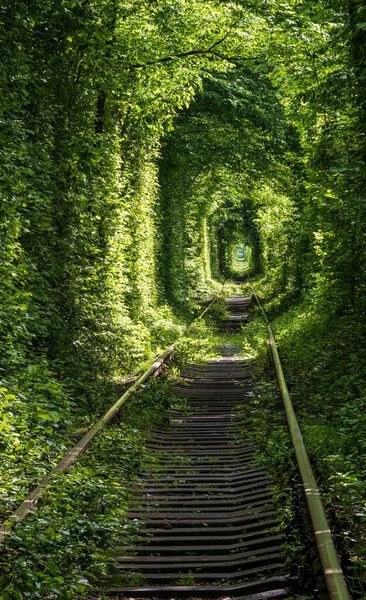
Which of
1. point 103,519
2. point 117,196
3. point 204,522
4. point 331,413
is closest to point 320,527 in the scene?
point 204,522

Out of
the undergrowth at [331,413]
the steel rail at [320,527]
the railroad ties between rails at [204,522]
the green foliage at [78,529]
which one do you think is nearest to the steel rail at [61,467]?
the green foliage at [78,529]

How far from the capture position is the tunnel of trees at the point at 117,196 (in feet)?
26.6

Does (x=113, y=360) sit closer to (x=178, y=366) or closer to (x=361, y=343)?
(x=178, y=366)

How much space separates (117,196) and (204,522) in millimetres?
9093

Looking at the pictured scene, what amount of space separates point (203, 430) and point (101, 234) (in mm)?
5262

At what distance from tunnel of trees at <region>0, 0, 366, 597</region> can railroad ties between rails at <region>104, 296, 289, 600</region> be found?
0.68 m

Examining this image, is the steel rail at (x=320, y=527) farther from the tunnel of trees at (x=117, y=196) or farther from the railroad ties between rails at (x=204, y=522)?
the railroad ties between rails at (x=204, y=522)

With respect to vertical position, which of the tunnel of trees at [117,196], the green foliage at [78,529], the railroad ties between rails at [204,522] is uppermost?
the tunnel of trees at [117,196]

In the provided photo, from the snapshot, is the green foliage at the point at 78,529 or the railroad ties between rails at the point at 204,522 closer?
the green foliage at the point at 78,529

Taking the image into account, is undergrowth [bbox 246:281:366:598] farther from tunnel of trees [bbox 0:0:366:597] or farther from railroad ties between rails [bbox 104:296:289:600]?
railroad ties between rails [bbox 104:296:289:600]

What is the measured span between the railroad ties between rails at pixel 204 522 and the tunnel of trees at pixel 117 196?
0.68 metres

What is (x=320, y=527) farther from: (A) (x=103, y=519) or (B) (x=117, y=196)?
(B) (x=117, y=196)

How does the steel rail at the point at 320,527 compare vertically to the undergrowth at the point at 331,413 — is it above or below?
above

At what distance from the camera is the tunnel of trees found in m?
8.10
